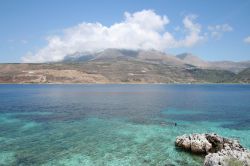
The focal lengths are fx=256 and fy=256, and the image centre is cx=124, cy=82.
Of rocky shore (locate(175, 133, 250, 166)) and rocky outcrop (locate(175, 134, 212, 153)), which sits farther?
rocky outcrop (locate(175, 134, 212, 153))

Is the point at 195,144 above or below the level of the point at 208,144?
below

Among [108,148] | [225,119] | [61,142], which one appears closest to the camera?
[108,148]

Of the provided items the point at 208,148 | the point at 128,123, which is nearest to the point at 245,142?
the point at 208,148

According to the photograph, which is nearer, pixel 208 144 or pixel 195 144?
pixel 208 144

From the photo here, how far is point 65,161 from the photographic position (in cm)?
3847

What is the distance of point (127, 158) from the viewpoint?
40.1 metres

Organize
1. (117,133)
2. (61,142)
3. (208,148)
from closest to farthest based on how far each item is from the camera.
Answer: (208,148)
(61,142)
(117,133)

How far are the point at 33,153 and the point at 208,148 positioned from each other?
93.4 feet

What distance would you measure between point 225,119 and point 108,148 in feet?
155

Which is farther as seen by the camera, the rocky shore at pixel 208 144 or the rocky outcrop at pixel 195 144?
the rocky outcrop at pixel 195 144

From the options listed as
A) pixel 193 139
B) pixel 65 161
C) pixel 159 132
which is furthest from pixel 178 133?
pixel 65 161

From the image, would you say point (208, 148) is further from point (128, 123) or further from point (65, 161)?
point (128, 123)

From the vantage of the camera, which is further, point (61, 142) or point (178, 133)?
point (178, 133)

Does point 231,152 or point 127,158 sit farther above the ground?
point 231,152
